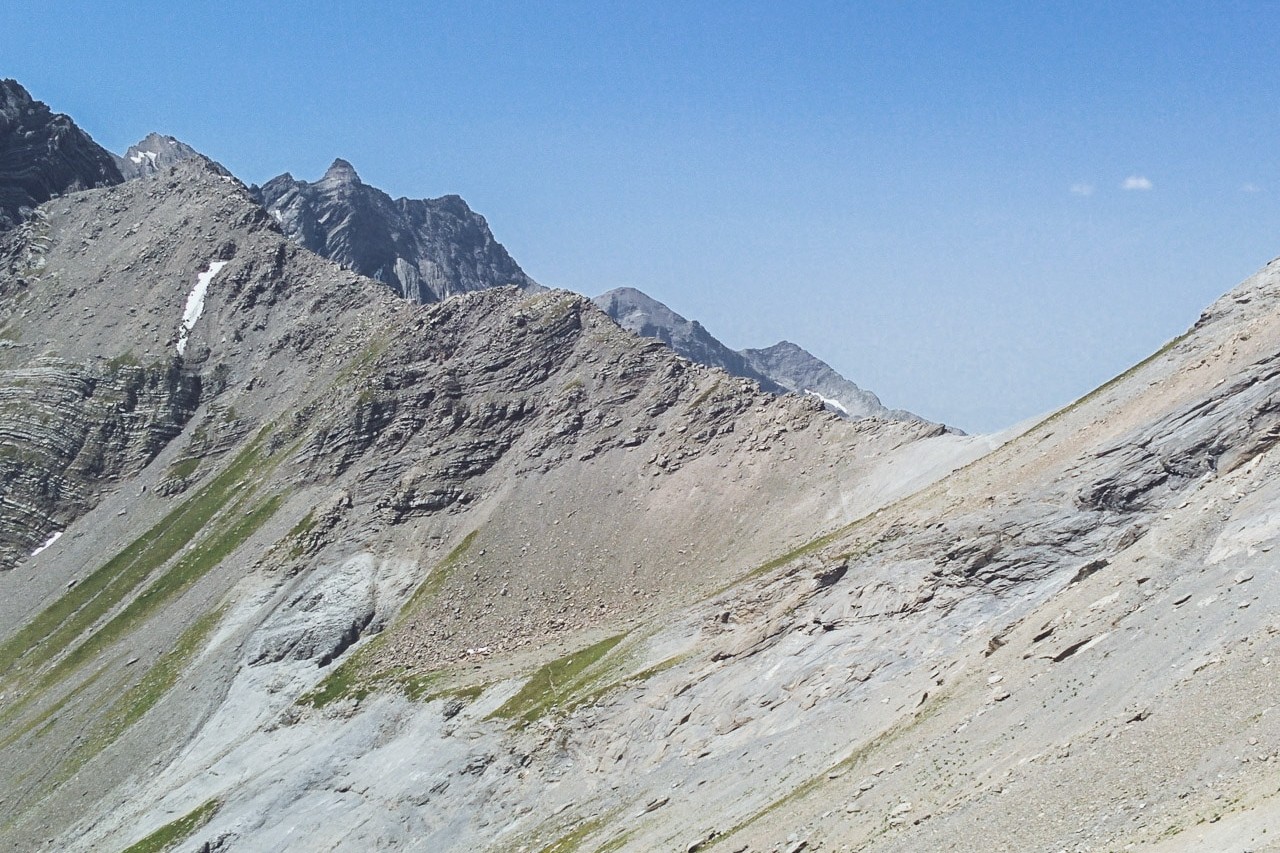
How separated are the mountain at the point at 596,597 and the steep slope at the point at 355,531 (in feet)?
1.81

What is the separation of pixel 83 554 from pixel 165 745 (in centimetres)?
6708

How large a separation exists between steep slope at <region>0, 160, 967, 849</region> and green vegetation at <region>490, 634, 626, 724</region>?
184 inches

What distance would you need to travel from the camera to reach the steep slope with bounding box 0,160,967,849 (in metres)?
99.9

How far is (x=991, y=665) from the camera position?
5116 cm

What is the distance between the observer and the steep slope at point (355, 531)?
99875 mm

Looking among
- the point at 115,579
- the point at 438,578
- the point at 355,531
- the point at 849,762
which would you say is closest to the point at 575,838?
the point at 849,762

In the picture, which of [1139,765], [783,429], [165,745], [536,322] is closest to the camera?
[1139,765]

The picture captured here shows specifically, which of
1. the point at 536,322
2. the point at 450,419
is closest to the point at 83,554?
the point at 450,419

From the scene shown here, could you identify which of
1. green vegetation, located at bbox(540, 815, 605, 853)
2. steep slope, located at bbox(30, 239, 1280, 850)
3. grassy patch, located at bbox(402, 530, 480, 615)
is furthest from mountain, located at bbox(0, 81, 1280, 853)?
grassy patch, located at bbox(402, 530, 480, 615)

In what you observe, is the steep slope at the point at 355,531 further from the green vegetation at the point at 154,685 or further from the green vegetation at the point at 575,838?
the green vegetation at the point at 575,838

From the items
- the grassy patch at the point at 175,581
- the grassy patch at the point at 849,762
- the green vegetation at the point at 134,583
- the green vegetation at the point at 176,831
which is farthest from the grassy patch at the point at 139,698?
the grassy patch at the point at 849,762

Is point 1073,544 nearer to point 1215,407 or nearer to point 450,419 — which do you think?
point 1215,407

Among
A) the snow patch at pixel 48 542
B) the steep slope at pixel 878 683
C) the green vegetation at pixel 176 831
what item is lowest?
the steep slope at pixel 878 683

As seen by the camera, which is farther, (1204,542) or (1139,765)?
(1204,542)
